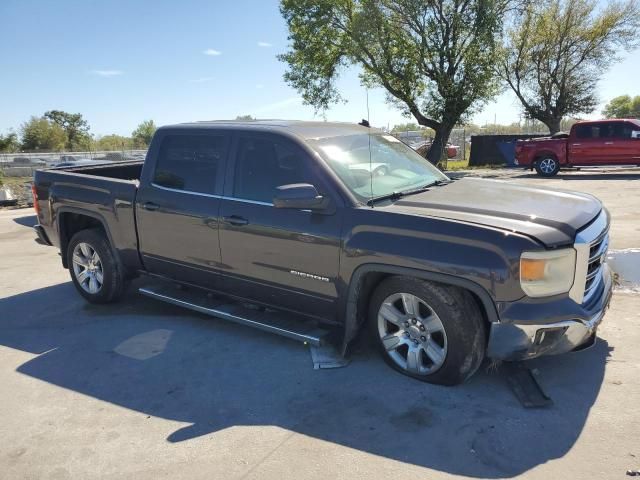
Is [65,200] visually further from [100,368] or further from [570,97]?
[570,97]

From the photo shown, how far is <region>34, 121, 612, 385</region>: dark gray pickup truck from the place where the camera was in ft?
10.6

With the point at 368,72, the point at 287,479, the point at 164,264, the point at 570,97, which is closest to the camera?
the point at 287,479

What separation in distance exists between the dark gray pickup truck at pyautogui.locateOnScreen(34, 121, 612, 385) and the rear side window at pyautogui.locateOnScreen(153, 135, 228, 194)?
1 cm

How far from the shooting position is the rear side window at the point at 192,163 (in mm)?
4527

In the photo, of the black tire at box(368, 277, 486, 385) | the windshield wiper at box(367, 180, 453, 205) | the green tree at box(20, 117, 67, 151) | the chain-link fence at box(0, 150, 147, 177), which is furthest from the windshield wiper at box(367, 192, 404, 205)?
the green tree at box(20, 117, 67, 151)

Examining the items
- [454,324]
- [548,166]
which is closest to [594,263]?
[454,324]

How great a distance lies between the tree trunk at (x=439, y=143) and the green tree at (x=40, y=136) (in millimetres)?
51433

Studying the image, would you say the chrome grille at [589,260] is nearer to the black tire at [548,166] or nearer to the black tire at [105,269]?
the black tire at [105,269]

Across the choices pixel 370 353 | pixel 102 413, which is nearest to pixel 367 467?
pixel 370 353

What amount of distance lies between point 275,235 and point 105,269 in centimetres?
236

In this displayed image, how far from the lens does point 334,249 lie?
3770 millimetres

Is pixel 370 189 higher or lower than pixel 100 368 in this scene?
higher

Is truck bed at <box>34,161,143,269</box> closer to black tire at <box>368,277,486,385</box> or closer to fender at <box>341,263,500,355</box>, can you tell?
fender at <box>341,263,500,355</box>

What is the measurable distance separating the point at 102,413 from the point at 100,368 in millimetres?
731
